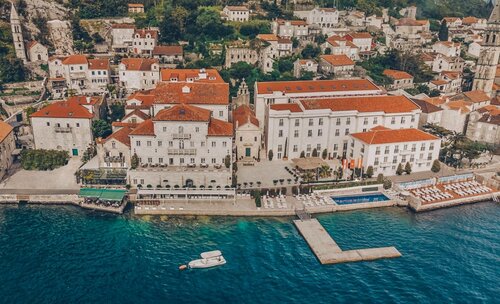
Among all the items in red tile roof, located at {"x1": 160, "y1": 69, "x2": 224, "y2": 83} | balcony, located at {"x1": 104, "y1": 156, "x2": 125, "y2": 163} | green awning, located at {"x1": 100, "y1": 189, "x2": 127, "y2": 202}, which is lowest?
green awning, located at {"x1": 100, "y1": 189, "x2": 127, "y2": 202}

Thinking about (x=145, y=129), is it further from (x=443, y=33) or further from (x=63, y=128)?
(x=443, y=33)

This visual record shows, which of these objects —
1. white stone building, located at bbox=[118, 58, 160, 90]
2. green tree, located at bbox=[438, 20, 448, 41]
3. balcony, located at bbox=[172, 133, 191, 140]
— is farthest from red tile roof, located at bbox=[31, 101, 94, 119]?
green tree, located at bbox=[438, 20, 448, 41]

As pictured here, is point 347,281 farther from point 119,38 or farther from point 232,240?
point 119,38

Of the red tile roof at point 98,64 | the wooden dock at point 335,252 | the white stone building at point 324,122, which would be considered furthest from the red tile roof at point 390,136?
the red tile roof at point 98,64

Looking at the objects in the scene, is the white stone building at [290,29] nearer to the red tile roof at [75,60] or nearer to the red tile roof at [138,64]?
the red tile roof at [138,64]

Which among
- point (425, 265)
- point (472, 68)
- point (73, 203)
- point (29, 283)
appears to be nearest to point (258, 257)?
point (425, 265)

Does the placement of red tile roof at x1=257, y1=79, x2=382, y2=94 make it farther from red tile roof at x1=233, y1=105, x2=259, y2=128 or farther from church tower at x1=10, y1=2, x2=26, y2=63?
church tower at x1=10, y1=2, x2=26, y2=63

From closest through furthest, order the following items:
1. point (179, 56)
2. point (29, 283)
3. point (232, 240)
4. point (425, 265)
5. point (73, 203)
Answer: point (29, 283) → point (425, 265) → point (232, 240) → point (73, 203) → point (179, 56)

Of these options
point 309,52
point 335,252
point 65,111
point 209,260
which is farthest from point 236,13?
point 209,260
